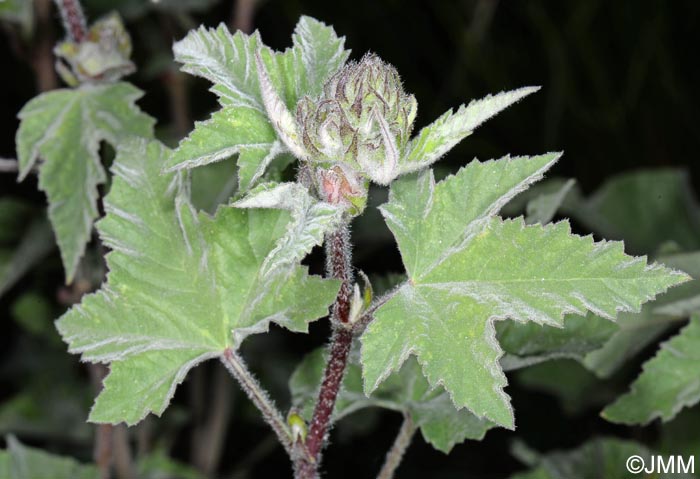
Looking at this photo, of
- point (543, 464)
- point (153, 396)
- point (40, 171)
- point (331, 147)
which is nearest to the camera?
point (331, 147)

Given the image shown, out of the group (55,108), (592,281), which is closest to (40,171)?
(55,108)

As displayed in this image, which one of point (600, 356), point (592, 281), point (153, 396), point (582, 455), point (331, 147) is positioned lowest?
point (582, 455)

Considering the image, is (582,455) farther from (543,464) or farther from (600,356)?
(600,356)

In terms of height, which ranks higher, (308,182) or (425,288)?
(308,182)

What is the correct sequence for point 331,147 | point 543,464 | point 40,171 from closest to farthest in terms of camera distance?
1. point 331,147
2. point 40,171
3. point 543,464

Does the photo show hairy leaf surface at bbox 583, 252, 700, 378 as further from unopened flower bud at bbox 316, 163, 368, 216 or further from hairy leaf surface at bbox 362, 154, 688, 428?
unopened flower bud at bbox 316, 163, 368, 216

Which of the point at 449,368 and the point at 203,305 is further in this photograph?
the point at 203,305

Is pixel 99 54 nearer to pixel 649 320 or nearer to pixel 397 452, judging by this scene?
pixel 397 452
